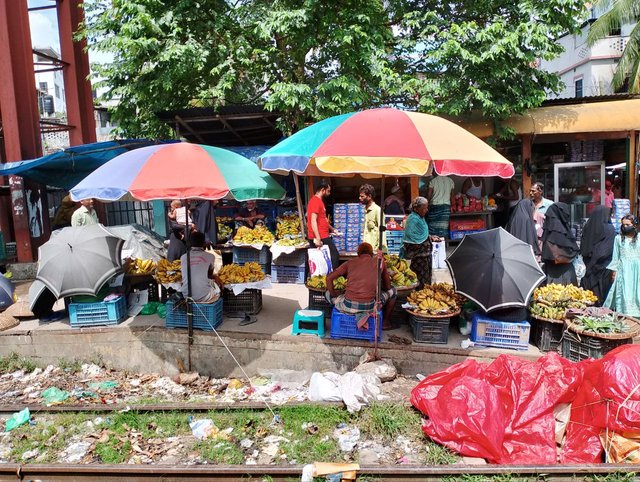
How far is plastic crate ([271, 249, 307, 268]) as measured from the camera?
10000 millimetres

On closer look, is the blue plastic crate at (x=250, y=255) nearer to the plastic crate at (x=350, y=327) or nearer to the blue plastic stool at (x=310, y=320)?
the blue plastic stool at (x=310, y=320)

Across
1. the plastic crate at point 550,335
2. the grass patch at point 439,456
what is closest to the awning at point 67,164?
the plastic crate at point 550,335

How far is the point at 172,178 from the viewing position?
5.29 m

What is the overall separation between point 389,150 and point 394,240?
6.82 m

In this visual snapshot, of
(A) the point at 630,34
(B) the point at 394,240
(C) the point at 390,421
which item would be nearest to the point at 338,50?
(B) the point at 394,240

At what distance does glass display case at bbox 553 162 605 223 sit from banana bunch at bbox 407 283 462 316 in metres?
7.97

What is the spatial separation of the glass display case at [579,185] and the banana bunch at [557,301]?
24.1ft

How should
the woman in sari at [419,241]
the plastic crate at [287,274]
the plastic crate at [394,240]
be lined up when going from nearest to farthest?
the woman in sari at [419,241] < the plastic crate at [287,274] < the plastic crate at [394,240]

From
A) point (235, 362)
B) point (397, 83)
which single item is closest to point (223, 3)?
point (397, 83)

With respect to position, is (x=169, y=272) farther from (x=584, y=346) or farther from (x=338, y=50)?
(x=338, y=50)

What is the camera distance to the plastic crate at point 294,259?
10.0 metres

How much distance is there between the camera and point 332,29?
10.9 m

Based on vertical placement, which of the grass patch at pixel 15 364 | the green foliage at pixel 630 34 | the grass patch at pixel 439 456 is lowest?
the grass patch at pixel 439 456

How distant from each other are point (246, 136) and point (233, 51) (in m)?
2.69
